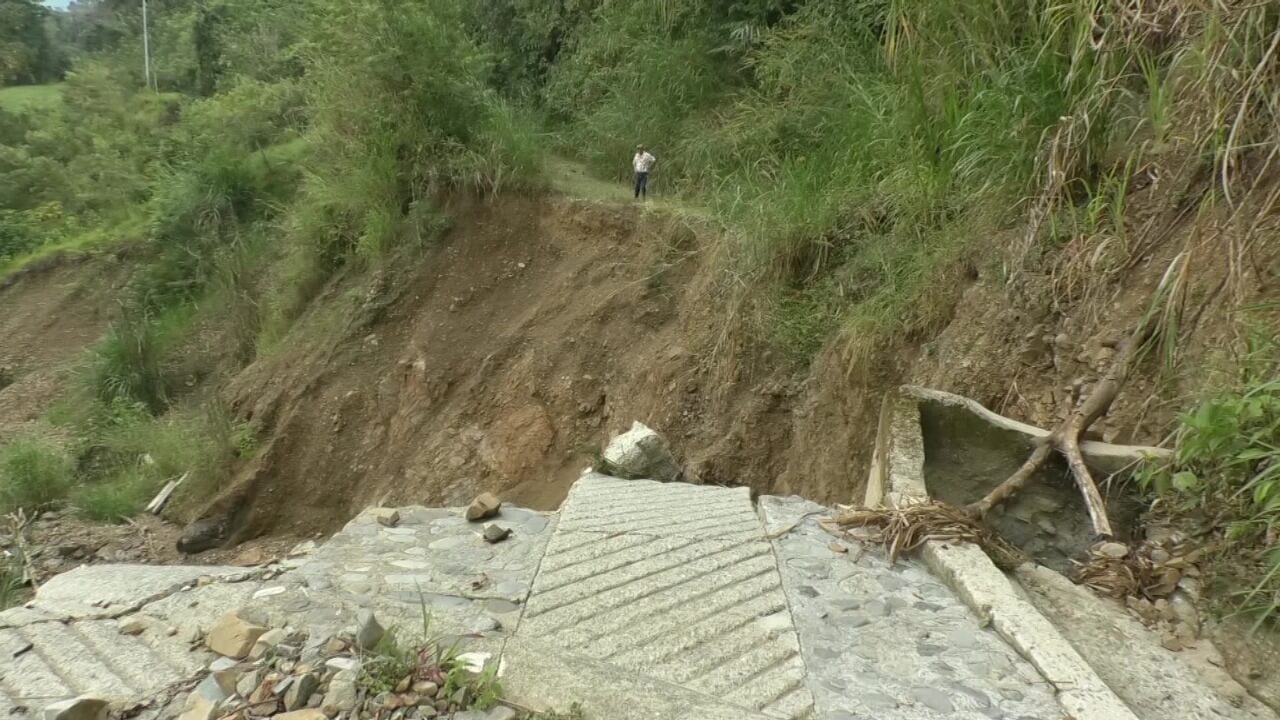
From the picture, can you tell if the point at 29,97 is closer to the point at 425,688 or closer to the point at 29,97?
the point at 29,97

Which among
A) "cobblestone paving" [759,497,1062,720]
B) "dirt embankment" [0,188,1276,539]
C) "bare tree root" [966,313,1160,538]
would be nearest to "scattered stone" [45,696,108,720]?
"cobblestone paving" [759,497,1062,720]

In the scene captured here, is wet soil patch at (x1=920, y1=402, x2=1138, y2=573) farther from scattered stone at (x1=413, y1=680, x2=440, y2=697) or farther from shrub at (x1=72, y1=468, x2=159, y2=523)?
shrub at (x1=72, y1=468, x2=159, y2=523)

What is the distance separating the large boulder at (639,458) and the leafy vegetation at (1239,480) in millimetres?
2105

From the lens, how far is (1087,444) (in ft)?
9.07

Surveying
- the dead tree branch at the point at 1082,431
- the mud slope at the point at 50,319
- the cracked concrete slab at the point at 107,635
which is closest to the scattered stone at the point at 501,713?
the cracked concrete slab at the point at 107,635

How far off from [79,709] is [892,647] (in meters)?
1.97

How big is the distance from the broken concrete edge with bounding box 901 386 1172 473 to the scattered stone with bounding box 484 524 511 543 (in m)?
1.73

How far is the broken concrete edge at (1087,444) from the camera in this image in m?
2.58

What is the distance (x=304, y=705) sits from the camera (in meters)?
1.82

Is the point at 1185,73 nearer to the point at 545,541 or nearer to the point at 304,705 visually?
the point at 545,541

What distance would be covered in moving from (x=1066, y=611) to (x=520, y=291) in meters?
5.76

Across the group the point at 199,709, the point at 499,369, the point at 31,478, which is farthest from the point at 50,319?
the point at 199,709

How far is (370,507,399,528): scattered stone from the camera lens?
10.1ft

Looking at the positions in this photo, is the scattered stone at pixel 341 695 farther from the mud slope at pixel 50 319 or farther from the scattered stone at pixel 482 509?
the mud slope at pixel 50 319
